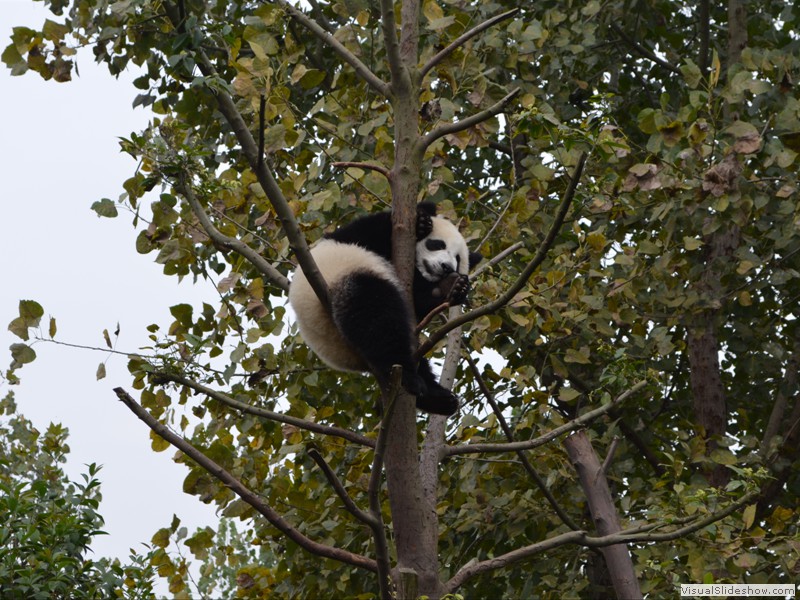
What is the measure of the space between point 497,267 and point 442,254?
0.99 metres

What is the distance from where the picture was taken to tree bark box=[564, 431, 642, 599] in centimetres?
686

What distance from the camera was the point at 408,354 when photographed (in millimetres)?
4320

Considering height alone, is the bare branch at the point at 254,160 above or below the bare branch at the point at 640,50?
below

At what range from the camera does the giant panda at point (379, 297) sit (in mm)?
4332

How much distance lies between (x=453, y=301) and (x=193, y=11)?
1.90m

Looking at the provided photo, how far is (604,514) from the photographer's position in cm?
690

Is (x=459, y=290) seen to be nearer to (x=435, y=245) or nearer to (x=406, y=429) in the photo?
(x=435, y=245)

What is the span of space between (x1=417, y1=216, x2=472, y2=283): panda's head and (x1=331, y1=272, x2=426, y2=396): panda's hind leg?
3.46 feet

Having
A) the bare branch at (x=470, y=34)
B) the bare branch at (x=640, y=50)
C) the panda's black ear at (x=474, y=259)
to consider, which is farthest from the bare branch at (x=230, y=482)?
the bare branch at (x=640, y=50)

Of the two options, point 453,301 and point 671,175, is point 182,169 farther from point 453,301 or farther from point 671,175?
point 671,175

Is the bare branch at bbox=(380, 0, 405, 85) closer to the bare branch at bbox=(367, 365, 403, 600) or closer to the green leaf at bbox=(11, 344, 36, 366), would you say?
the bare branch at bbox=(367, 365, 403, 600)

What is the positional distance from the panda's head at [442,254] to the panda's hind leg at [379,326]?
3.46 feet

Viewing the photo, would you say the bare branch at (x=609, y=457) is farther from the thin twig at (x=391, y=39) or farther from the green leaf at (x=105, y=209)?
the green leaf at (x=105, y=209)

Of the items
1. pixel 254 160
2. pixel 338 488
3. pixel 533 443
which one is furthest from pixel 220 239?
pixel 533 443
